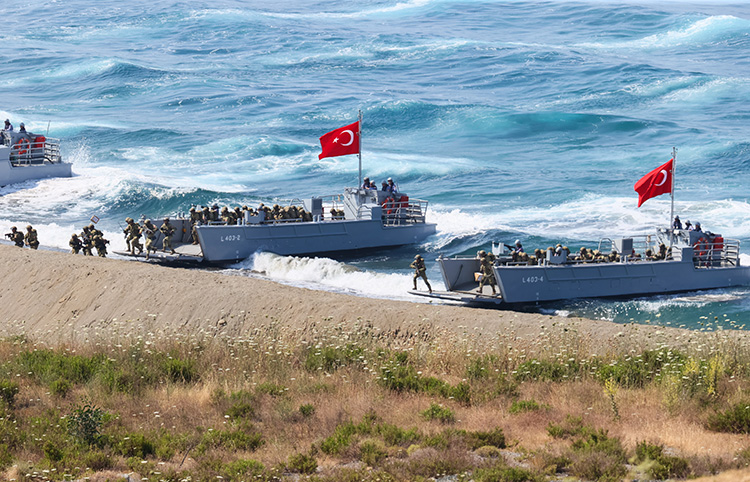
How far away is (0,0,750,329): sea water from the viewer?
134 feet

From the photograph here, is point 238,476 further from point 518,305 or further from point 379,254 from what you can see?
point 379,254

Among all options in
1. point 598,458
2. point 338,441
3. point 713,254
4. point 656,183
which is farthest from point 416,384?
point 713,254

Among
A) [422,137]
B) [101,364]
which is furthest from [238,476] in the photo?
[422,137]

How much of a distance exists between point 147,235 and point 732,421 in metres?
25.2

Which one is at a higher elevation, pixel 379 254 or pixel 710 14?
pixel 710 14

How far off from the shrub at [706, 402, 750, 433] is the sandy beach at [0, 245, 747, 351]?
193 inches

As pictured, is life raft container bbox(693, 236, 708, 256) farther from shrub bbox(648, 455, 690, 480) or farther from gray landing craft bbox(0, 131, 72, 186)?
gray landing craft bbox(0, 131, 72, 186)

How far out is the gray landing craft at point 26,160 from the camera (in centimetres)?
4734

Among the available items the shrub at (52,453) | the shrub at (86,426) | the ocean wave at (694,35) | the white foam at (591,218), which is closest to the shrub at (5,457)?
the shrub at (52,453)

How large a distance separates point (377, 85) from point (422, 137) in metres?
20.1

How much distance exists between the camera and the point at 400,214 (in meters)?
37.7

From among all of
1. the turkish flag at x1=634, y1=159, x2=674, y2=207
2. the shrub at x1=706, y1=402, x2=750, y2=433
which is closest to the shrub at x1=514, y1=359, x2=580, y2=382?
the shrub at x1=706, y1=402, x2=750, y2=433

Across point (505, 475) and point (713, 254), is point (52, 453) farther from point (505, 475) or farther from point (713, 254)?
point (713, 254)

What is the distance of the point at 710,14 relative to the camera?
4500 inches
